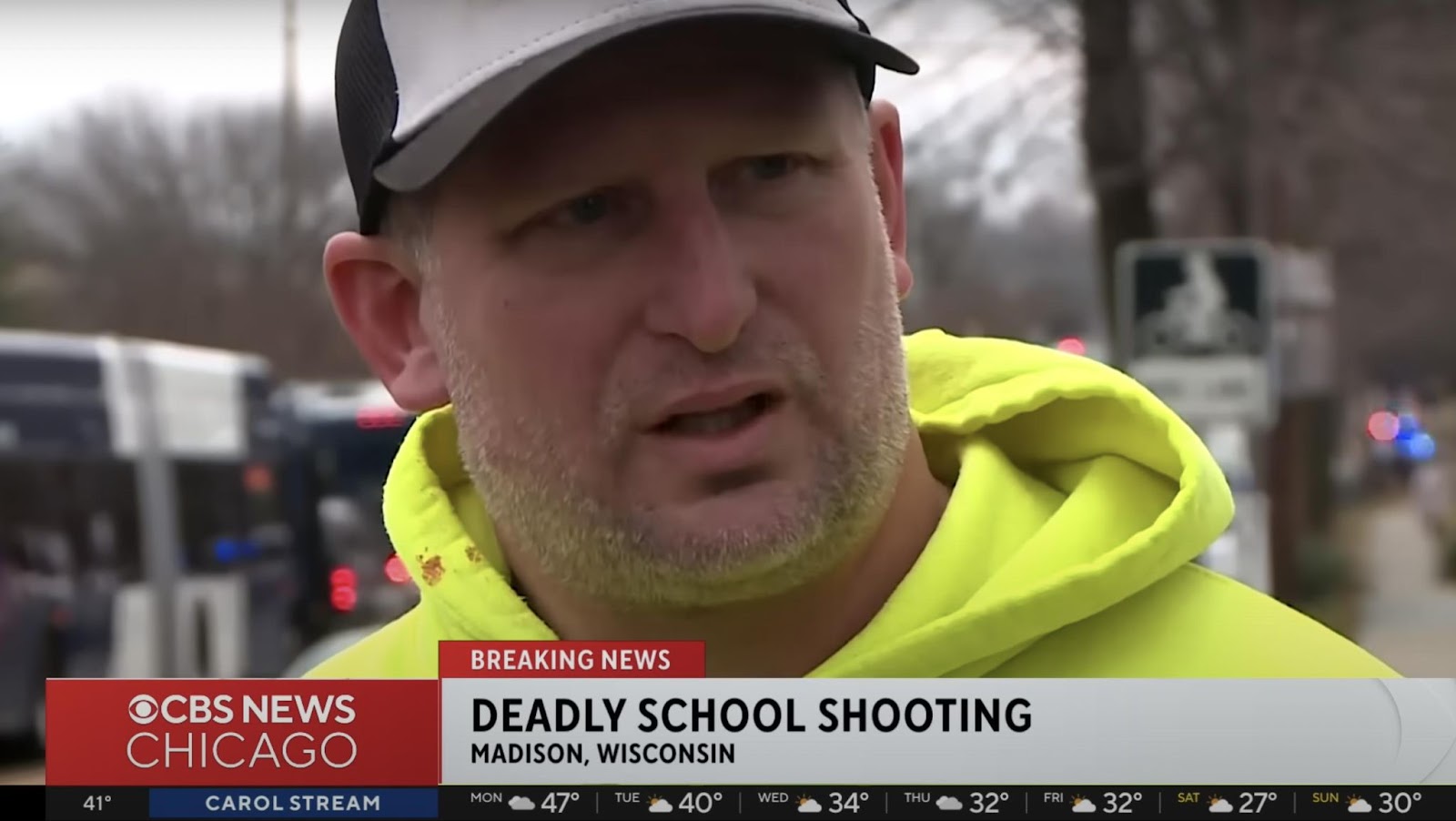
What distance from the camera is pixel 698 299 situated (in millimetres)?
1481

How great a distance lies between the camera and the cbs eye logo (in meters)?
1.78

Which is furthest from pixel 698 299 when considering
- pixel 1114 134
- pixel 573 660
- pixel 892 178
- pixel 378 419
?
pixel 1114 134

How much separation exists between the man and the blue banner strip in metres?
0.25

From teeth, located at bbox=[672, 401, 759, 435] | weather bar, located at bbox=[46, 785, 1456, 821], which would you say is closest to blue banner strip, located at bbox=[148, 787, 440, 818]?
weather bar, located at bbox=[46, 785, 1456, 821]

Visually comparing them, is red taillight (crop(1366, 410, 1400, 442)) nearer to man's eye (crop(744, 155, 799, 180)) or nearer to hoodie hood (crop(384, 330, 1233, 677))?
hoodie hood (crop(384, 330, 1233, 677))

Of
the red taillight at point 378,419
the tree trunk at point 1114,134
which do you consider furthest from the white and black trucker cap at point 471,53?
the tree trunk at point 1114,134

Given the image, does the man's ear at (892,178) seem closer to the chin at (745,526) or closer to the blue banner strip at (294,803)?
the chin at (745,526)

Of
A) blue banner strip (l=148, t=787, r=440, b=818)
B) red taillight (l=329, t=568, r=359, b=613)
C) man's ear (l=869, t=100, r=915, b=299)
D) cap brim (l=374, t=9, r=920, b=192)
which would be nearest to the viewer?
cap brim (l=374, t=9, r=920, b=192)

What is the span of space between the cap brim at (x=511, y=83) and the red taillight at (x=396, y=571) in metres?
0.44

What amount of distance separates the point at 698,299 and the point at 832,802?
0.49 meters

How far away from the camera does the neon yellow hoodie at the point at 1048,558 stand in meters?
1.54

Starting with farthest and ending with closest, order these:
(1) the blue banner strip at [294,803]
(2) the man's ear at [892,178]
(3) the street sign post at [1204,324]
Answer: (3) the street sign post at [1204,324] → (1) the blue banner strip at [294,803] → (2) the man's ear at [892,178]

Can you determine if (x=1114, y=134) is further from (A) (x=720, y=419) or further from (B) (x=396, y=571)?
(A) (x=720, y=419)

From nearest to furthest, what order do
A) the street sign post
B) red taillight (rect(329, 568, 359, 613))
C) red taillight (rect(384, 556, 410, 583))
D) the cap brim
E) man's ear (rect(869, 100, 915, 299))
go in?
the cap brim
man's ear (rect(869, 100, 915, 299))
red taillight (rect(384, 556, 410, 583))
red taillight (rect(329, 568, 359, 613))
the street sign post
